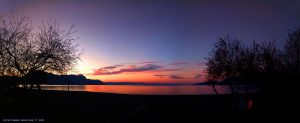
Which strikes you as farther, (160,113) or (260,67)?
(260,67)

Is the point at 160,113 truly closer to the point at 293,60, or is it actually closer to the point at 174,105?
the point at 174,105

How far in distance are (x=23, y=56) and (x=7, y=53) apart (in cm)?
141

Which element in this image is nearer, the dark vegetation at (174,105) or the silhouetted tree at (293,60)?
the dark vegetation at (174,105)

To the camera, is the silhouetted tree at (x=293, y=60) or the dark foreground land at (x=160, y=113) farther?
the silhouetted tree at (x=293, y=60)

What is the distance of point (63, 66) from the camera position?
31.6 metres

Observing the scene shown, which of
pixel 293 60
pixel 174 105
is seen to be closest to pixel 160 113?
pixel 174 105

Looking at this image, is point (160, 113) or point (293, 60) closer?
point (160, 113)

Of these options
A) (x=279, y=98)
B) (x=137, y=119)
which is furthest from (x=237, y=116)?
(x=137, y=119)

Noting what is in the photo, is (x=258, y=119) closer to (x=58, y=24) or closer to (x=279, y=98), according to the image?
(x=279, y=98)

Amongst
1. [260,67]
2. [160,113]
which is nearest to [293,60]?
[260,67]

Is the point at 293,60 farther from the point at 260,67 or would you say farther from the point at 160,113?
the point at 160,113

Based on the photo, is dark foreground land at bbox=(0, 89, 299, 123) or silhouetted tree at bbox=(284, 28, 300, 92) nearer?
dark foreground land at bbox=(0, 89, 299, 123)

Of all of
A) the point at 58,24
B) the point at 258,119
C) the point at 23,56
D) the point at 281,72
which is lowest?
the point at 258,119

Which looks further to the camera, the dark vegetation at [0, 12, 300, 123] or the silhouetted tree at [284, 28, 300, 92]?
the silhouetted tree at [284, 28, 300, 92]
